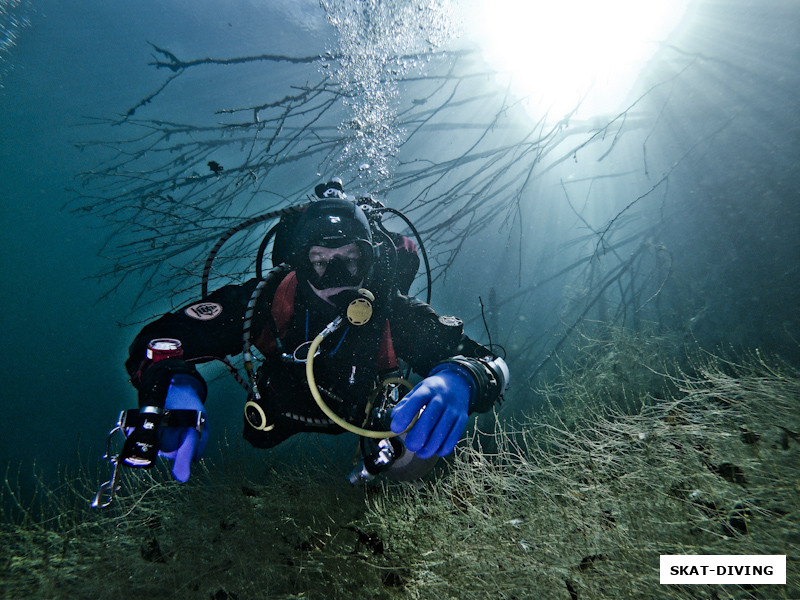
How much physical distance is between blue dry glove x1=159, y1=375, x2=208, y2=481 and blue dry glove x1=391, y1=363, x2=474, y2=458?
1.04 meters

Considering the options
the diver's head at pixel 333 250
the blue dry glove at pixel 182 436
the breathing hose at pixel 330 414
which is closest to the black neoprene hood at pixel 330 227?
the diver's head at pixel 333 250

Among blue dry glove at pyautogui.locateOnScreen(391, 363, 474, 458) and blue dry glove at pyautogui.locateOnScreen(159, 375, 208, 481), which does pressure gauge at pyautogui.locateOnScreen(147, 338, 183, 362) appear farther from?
blue dry glove at pyautogui.locateOnScreen(391, 363, 474, 458)

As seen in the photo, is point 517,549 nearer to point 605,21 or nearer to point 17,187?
point 605,21

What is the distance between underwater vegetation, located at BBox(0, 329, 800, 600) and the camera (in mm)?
1651

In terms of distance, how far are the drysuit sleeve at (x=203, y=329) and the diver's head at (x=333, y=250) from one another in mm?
512

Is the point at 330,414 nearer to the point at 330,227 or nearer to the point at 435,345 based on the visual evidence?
the point at 435,345

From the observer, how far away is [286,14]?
6.94 meters

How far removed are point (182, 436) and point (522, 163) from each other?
11.2 metres

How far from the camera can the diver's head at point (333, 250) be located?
2309 millimetres

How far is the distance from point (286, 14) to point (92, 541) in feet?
31.3

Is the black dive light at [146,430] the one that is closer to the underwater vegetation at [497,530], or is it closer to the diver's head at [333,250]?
the diver's head at [333,250]

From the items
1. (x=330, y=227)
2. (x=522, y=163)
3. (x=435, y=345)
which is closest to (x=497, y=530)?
(x=435, y=345)

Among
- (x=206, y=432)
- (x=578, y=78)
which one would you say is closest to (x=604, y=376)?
(x=578, y=78)

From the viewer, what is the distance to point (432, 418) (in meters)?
Answer: 1.69
